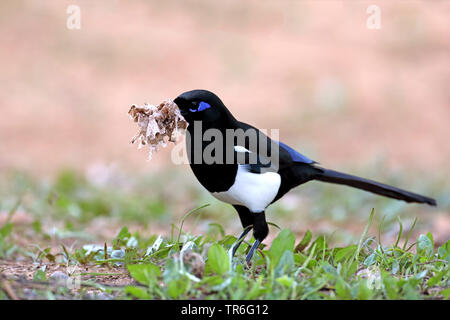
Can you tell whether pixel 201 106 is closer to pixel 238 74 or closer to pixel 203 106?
pixel 203 106

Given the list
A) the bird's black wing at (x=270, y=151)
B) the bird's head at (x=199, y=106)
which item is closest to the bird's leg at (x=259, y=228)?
the bird's black wing at (x=270, y=151)

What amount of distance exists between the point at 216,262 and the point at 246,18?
10988mm

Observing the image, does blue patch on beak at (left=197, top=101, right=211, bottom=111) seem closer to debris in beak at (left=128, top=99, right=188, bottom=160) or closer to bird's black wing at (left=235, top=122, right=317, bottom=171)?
debris in beak at (left=128, top=99, right=188, bottom=160)

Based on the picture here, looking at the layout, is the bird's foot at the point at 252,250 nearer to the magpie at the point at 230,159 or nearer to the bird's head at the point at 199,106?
the magpie at the point at 230,159

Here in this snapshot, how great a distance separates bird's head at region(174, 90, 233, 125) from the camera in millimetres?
3400

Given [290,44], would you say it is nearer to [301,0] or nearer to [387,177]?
[301,0]

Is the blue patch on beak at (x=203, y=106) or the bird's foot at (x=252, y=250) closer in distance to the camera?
the bird's foot at (x=252, y=250)

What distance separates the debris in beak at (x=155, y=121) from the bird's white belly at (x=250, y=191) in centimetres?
40

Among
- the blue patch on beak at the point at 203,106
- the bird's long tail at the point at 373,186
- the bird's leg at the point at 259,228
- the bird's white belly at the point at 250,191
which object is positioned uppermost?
the blue patch on beak at the point at 203,106

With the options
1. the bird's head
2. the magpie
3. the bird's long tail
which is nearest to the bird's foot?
the magpie

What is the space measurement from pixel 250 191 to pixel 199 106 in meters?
0.51

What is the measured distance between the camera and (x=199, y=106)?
3.41 m

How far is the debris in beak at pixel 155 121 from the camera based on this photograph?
3355mm

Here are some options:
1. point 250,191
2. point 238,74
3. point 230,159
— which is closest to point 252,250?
point 250,191
